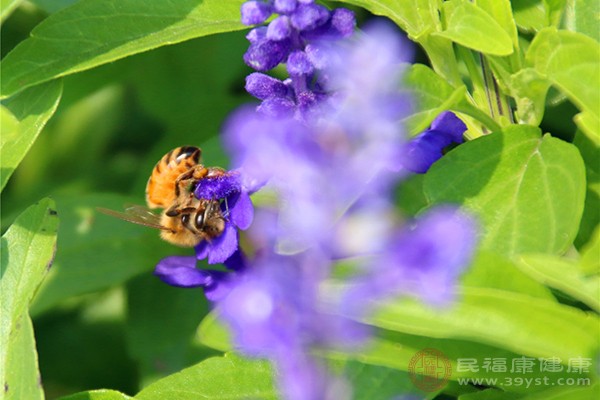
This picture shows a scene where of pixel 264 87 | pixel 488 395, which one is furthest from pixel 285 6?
pixel 488 395

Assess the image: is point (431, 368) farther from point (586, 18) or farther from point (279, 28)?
point (586, 18)

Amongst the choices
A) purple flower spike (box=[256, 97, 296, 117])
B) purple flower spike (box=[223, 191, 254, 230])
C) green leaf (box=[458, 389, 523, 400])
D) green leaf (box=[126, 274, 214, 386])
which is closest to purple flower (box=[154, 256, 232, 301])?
purple flower spike (box=[223, 191, 254, 230])

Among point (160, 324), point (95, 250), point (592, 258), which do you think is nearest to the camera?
point (592, 258)

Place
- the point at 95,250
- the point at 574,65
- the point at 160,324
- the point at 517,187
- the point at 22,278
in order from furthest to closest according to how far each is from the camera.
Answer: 1. the point at 160,324
2. the point at 95,250
3. the point at 22,278
4. the point at 517,187
5. the point at 574,65

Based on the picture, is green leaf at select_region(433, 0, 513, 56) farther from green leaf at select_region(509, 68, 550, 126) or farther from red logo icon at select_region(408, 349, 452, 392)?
red logo icon at select_region(408, 349, 452, 392)

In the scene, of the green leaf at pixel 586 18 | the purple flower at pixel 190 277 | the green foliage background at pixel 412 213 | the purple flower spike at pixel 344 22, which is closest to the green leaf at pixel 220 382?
the green foliage background at pixel 412 213

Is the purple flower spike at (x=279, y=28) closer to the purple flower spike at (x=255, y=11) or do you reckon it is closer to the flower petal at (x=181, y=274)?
the purple flower spike at (x=255, y=11)

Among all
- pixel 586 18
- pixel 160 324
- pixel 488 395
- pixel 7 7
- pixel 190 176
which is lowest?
pixel 160 324

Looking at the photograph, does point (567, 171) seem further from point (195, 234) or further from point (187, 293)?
point (187, 293)
